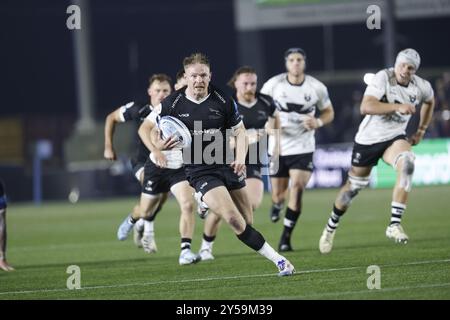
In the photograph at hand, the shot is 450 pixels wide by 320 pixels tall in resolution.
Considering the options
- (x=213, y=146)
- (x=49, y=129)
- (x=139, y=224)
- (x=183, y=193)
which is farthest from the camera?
(x=49, y=129)

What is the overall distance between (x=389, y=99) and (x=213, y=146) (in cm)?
303

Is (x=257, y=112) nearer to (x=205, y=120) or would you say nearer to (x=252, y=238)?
(x=205, y=120)

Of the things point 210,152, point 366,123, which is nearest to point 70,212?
point 366,123

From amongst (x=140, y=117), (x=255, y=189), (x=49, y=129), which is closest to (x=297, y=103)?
(x=255, y=189)

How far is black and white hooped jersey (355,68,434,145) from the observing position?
Result: 42.5 ft

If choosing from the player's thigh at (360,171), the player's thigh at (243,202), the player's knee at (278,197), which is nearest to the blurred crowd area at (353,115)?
the player's knee at (278,197)

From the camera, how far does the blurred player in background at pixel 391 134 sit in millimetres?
12734

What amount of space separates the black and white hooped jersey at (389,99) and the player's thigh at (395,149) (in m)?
0.12

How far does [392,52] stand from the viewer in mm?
27906

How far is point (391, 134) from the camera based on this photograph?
518 inches

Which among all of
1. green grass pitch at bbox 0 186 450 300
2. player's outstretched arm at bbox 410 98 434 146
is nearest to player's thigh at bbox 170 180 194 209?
green grass pitch at bbox 0 186 450 300

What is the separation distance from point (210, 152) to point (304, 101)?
411 centimetres

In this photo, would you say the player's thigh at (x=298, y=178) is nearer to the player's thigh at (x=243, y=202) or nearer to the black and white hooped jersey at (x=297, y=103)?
the black and white hooped jersey at (x=297, y=103)
